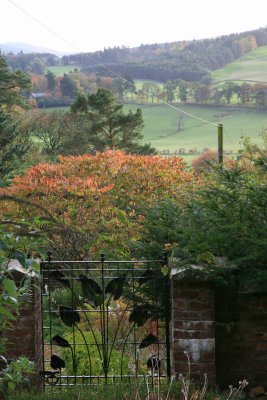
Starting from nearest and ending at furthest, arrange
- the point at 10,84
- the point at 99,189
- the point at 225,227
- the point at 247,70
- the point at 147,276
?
the point at 225,227 → the point at 147,276 → the point at 99,189 → the point at 10,84 → the point at 247,70

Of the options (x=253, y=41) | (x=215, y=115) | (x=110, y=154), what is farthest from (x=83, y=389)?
(x=253, y=41)

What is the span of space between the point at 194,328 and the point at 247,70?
121m

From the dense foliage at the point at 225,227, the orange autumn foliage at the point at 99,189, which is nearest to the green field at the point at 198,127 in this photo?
the orange autumn foliage at the point at 99,189

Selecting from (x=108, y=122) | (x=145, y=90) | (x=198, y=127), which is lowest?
(x=108, y=122)

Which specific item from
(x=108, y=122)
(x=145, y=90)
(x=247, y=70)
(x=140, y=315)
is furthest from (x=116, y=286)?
(x=247, y=70)

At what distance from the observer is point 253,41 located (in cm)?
13012

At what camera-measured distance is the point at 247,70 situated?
12312cm

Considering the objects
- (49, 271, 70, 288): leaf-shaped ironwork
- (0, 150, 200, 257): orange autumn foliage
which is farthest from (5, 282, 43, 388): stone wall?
(0, 150, 200, 257): orange autumn foliage

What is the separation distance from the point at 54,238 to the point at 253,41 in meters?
120

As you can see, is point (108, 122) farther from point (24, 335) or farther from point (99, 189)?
point (24, 335)

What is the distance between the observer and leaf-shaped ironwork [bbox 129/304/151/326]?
6.70 metres

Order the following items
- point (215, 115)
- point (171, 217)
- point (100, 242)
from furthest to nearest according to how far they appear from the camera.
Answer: point (215, 115) < point (100, 242) < point (171, 217)

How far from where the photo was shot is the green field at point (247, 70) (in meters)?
116

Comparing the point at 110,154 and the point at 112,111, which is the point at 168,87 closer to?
the point at 112,111
